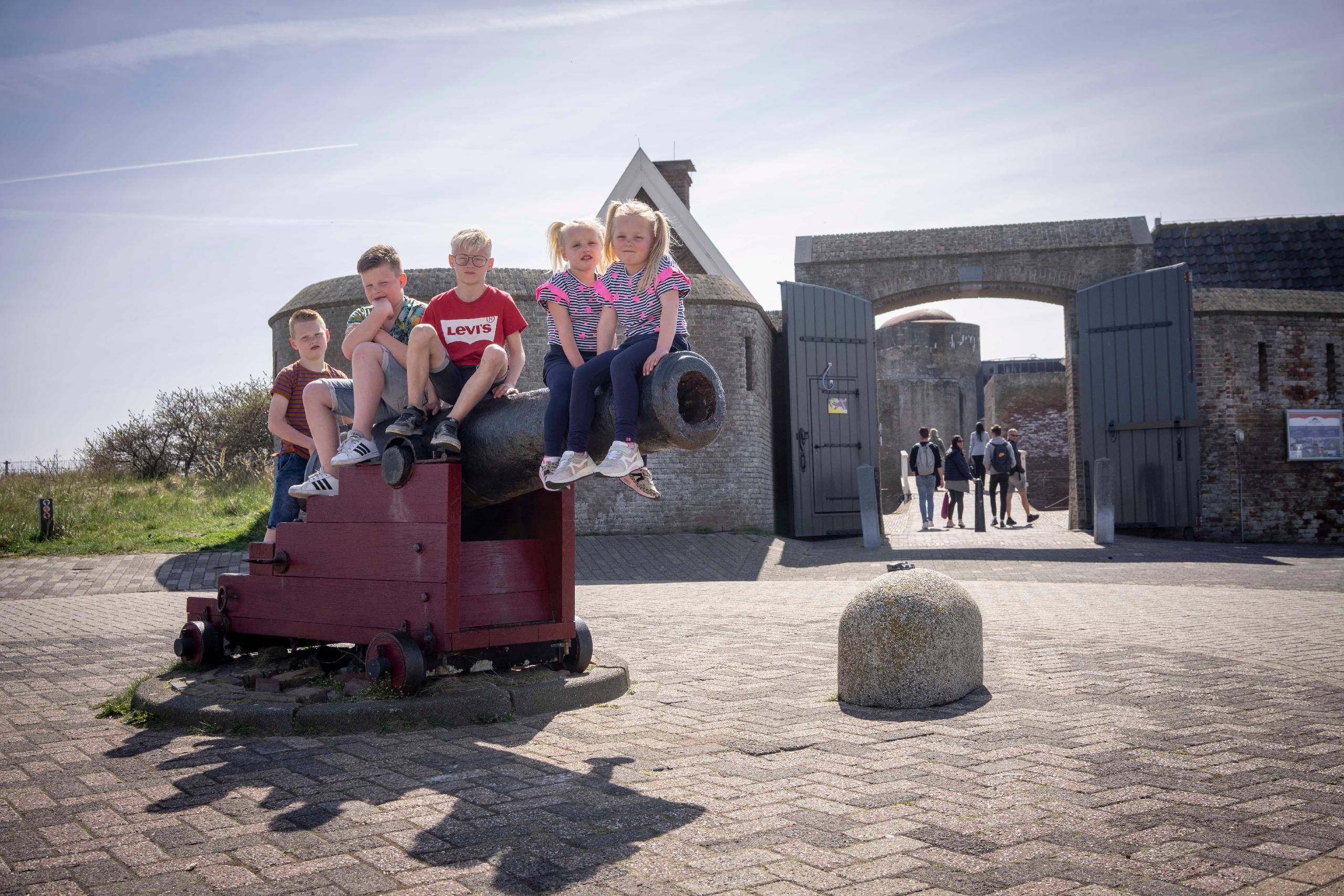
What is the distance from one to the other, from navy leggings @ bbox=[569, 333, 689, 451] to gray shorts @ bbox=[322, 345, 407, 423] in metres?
1.30

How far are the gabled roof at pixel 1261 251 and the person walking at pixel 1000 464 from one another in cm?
384

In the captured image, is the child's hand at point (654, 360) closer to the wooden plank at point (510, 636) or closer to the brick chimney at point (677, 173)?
the wooden plank at point (510, 636)

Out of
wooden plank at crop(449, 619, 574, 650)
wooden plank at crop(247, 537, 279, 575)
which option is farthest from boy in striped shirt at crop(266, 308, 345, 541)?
wooden plank at crop(449, 619, 574, 650)

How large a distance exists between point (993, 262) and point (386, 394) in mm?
14079

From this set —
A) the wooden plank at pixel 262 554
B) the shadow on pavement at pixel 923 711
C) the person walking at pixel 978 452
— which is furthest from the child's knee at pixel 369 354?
the person walking at pixel 978 452

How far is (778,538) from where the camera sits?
48.5 ft

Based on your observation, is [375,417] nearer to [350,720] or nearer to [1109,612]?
[350,720]

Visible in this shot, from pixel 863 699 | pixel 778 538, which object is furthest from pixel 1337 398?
pixel 863 699

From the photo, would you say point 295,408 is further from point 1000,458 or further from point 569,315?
point 1000,458

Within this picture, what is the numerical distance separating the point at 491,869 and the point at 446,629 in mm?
1933

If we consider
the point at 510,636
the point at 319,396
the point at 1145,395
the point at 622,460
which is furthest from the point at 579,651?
the point at 1145,395

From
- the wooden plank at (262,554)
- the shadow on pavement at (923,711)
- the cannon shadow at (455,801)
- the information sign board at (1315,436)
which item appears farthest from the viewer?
the information sign board at (1315,436)

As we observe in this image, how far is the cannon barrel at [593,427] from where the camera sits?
368cm

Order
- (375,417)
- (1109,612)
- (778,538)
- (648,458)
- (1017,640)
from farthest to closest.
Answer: (778,538)
(648,458)
(1109,612)
(1017,640)
(375,417)
